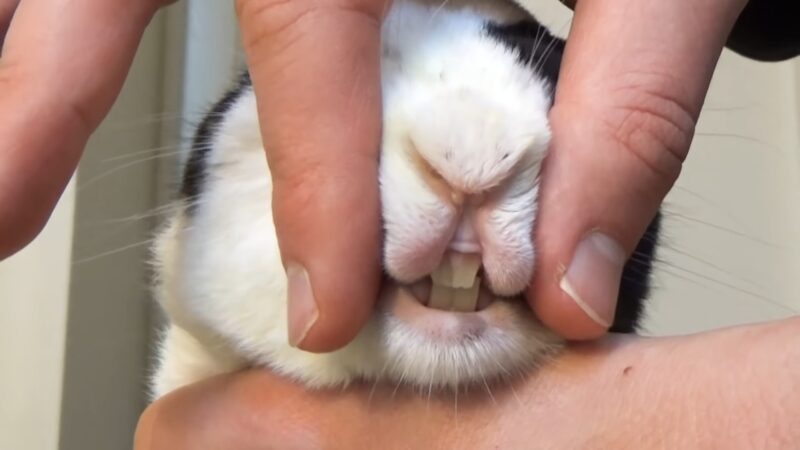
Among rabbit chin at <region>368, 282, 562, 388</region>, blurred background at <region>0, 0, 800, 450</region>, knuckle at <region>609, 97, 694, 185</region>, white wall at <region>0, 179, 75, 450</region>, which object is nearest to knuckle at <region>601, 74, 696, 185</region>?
knuckle at <region>609, 97, 694, 185</region>

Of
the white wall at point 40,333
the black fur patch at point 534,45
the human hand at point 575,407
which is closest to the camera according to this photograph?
the human hand at point 575,407

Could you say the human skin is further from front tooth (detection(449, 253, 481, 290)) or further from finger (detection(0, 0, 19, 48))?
finger (detection(0, 0, 19, 48))

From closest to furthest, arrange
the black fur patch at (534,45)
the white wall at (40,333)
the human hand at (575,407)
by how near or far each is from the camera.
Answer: the human hand at (575,407)
the black fur patch at (534,45)
the white wall at (40,333)

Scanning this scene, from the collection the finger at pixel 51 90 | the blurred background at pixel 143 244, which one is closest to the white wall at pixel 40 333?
the blurred background at pixel 143 244

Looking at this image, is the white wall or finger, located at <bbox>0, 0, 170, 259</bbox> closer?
finger, located at <bbox>0, 0, 170, 259</bbox>

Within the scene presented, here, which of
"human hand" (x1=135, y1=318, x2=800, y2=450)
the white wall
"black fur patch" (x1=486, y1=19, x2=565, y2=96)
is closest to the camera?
"human hand" (x1=135, y1=318, x2=800, y2=450)

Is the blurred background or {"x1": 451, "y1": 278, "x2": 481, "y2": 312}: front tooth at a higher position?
{"x1": 451, "y1": 278, "x2": 481, "y2": 312}: front tooth

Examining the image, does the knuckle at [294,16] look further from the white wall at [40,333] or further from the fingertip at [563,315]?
the white wall at [40,333]

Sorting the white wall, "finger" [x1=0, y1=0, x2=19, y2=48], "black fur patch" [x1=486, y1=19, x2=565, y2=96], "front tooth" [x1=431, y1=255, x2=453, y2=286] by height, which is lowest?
the white wall
